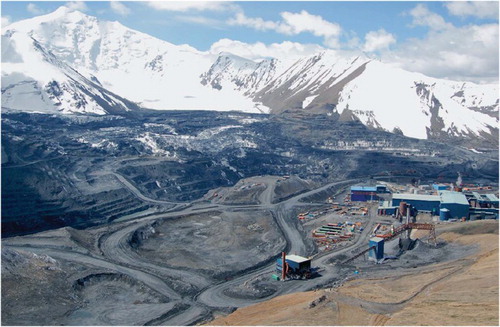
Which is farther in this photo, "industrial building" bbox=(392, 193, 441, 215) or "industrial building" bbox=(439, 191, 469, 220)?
"industrial building" bbox=(392, 193, 441, 215)

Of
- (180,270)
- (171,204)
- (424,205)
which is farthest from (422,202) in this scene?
(180,270)

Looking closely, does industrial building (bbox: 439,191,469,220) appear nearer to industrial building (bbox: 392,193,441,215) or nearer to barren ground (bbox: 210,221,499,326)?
industrial building (bbox: 392,193,441,215)

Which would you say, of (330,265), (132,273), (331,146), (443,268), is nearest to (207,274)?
(132,273)

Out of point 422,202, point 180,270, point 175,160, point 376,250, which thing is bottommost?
point 180,270

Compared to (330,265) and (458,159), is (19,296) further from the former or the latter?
(458,159)

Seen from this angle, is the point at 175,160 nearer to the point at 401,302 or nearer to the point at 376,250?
the point at 376,250

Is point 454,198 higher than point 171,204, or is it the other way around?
point 454,198

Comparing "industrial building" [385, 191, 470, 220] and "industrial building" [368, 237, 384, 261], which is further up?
"industrial building" [385, 191, 470, 220]

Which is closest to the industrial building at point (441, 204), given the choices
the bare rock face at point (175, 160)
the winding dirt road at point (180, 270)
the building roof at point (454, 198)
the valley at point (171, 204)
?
the building roof at point (454, 198)

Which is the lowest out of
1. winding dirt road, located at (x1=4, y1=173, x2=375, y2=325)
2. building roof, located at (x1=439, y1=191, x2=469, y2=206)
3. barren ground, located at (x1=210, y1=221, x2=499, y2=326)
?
winding dirt road, located at (x1=4, y1=173, x2=375, y2=325)

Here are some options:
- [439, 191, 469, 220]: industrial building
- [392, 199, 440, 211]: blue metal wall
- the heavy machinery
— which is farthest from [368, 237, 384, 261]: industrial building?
[392, 199, 440, 211]: blue metal wall

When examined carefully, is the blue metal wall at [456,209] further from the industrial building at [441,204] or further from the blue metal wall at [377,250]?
the blue metal wall at [377,250]
